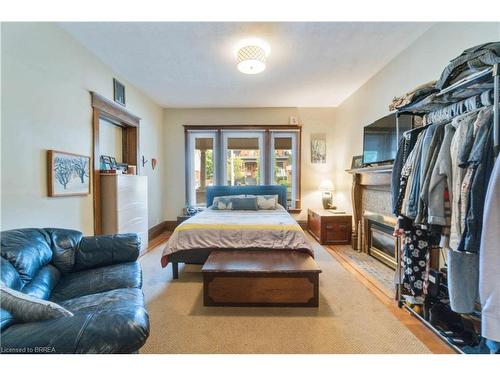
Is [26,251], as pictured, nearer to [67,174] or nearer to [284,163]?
[67,174]

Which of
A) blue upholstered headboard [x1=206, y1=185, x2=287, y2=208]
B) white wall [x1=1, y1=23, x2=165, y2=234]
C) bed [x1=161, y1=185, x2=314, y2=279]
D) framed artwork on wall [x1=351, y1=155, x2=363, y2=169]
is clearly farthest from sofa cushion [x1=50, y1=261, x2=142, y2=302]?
framed artwork on wall [x1=351, y1=155, x2=363, y2=169]

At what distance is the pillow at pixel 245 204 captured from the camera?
3.91 metres

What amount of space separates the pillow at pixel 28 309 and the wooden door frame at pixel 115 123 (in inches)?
77.6

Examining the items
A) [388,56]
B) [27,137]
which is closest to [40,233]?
[27,137]

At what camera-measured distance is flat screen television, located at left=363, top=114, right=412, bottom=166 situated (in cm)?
259

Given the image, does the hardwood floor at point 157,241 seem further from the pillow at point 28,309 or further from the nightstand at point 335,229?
the nightstand at point 335,229

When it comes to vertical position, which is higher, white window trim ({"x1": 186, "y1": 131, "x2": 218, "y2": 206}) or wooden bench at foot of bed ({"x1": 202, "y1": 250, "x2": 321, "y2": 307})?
white window trim ({"x1": 186, "y1": 131, "x2": 218, "y2": 206})

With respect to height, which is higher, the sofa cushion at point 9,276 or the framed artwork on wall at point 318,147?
the framed artwork on wall at point 318,147

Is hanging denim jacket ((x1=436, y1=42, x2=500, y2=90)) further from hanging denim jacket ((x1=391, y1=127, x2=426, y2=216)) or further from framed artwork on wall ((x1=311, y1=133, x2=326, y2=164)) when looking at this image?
framed artwork on wall ((x1=311, y1=133, x2=326, y2=164))

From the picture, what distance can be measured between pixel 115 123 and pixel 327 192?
13.4ft

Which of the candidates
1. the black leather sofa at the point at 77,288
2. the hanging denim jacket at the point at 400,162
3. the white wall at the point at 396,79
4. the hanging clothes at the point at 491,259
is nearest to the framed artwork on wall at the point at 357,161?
the white wall at the point at 396,79

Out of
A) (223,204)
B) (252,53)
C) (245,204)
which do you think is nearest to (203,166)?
(223,204)

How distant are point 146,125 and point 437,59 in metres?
4.24

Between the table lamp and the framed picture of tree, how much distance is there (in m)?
3.92
